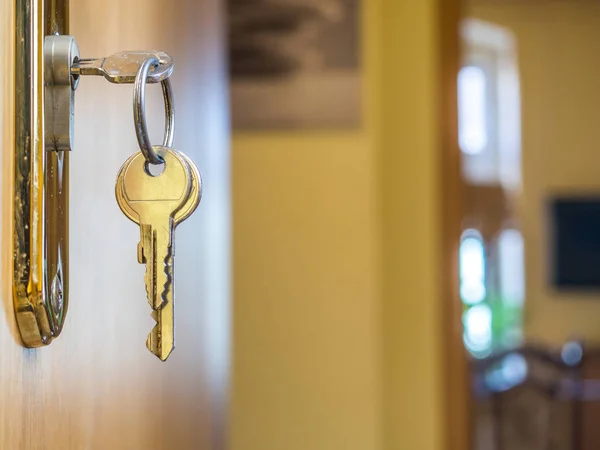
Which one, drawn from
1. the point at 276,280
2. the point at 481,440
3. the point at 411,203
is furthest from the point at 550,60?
the point at 276,280

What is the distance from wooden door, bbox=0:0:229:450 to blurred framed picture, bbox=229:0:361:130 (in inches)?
51.0

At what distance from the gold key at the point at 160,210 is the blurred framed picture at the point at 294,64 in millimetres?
1730

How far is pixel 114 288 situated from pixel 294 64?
1.66 meters

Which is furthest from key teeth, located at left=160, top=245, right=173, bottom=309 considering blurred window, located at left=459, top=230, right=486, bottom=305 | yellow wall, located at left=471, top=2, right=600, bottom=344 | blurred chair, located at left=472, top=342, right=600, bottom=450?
yellow wall, located at left=471, top=2, right=600, bottom=344

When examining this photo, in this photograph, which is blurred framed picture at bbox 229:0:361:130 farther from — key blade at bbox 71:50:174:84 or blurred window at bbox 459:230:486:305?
blurred window at bbox 459:230:486:305

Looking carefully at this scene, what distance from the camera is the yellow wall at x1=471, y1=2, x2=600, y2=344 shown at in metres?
5.47

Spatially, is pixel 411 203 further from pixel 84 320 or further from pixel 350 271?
pixel 84 320

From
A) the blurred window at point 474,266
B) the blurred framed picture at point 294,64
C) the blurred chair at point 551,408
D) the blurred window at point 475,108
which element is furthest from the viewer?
the blurred window at point 475,108

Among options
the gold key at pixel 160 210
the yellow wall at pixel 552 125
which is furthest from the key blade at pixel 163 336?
the yellow wall at pixel 552 125

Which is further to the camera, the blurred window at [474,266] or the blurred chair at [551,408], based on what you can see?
the blurred window at [474,266]

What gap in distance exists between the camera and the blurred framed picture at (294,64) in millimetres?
2068

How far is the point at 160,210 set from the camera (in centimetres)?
36

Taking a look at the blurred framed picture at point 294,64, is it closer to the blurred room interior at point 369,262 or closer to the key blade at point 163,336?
the blurred room interior at point 369,262

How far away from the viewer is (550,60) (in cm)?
554
